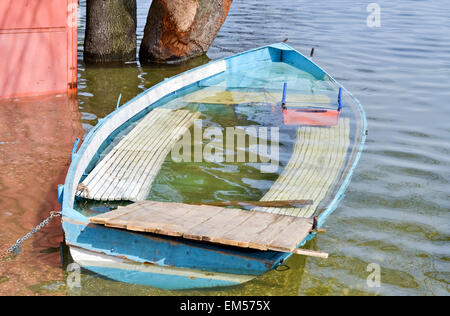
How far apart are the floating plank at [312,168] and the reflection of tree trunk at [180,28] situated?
537cm

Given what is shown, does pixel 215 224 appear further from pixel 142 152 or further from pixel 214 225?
pixel 142 152

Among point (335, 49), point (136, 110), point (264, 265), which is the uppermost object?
point (335, 49)

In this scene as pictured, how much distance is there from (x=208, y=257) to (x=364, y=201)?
9.20ft

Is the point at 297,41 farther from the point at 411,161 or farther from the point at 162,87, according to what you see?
the point at 411,161

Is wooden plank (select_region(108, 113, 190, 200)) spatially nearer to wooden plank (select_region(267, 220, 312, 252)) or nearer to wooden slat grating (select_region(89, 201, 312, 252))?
wooden slat grating (select_region(89, 201, 312, 252))

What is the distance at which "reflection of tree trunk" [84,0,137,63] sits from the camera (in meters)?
12.3

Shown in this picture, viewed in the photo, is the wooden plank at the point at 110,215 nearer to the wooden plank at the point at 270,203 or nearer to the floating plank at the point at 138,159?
the floating plank at the point at 138,159

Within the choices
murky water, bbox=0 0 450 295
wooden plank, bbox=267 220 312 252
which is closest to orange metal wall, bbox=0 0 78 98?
murky water, bbox=0 0 450 295

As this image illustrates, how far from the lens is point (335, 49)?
48.6ft

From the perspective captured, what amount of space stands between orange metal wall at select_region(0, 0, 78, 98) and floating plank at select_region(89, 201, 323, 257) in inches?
221

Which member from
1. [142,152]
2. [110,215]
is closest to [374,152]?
[142,152]

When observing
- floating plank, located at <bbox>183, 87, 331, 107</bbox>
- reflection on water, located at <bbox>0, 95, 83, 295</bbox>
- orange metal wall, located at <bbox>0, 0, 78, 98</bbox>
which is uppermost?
orange metal wall, located at <bbox>0, 0, 78, 98</bbox>

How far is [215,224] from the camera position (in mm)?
4734
